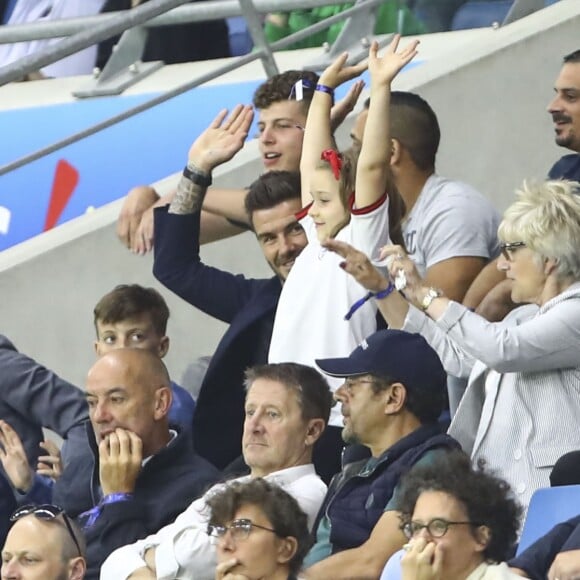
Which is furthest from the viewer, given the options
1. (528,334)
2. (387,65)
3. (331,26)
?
(331,26)

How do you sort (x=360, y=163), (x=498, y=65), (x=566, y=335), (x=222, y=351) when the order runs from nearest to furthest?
(x=566, y=335)
(x=360, y=163)
(x=222, y=351)
(x=498, y=65)

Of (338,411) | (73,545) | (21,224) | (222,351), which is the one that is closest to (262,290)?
(222,351)

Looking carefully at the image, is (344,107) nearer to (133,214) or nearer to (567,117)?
(567,117)

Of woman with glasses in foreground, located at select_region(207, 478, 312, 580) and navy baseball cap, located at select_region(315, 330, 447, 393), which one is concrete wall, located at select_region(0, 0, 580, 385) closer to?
navy baseball cap, located at select_region(315, 330, 447, 393)

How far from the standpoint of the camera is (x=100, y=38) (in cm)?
752

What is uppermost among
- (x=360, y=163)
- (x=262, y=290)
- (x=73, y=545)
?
(x=360, y=163)

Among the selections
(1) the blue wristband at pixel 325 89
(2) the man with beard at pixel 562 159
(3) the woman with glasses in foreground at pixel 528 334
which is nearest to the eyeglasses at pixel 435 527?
(3) the woman with glasses in foreground at pixel 528 334

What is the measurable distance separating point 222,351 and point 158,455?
0.66 metres

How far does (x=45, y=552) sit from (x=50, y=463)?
103cm

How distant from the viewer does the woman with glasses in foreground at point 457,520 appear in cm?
520

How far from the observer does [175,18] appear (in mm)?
9000

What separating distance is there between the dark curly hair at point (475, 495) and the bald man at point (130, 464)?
116 centimetres

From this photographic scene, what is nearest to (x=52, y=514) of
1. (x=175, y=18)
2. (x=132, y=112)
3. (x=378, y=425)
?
(x=378, y=425)

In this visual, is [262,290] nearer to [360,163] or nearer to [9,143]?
[360,163]
